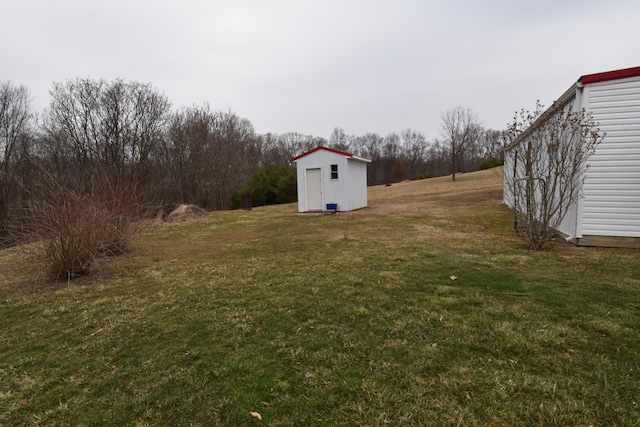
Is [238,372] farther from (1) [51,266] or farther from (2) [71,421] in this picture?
(1) [51,266]

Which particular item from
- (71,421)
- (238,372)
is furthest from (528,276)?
(71,421)

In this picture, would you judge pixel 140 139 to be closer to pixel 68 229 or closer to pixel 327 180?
pixel 327 180

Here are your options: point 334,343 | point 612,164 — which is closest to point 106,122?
point 334,343

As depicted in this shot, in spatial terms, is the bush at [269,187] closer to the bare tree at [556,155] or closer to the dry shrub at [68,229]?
the dry shrub at [68,229]

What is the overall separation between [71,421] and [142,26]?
13.9 m

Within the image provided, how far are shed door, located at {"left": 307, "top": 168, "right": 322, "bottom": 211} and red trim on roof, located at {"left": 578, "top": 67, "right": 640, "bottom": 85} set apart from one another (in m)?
9.63

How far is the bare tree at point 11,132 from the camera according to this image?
790 inches

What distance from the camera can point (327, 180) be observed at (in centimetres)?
1407

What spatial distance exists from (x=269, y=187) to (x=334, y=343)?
24742 millimetres

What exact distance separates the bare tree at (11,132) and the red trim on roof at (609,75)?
1038 inches

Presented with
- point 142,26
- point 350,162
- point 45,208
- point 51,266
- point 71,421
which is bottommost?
point 71,421

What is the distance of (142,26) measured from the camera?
1191cm

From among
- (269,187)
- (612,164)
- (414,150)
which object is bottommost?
(612,164)

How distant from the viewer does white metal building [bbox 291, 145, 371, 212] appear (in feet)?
45.4
